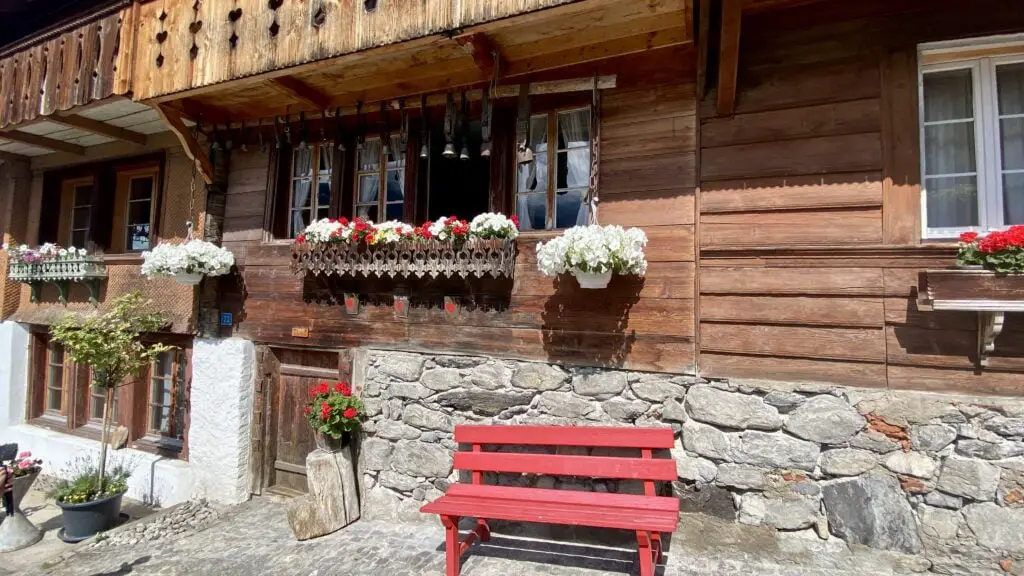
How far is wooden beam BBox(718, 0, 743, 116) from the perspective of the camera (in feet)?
10.9

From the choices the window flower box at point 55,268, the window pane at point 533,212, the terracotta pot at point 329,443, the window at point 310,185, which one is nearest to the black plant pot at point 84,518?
the terracotta pot at point 329,443

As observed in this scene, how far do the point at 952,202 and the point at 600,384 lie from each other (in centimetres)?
281

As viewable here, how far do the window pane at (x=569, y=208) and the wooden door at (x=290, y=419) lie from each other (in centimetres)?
300

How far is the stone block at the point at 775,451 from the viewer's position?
3.61 metres

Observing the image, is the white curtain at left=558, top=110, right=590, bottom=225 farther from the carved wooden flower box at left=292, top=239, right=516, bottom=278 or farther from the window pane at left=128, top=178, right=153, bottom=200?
the window pane at left=128, top=178, right=153, bottom=200

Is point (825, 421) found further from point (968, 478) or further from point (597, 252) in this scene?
point (597, 252)

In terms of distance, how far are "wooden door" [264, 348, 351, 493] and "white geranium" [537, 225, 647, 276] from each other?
3097 millimetres

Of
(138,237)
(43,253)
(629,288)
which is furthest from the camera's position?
(138,237)

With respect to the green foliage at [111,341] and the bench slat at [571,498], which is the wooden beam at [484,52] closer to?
the bench slat at [571,498]

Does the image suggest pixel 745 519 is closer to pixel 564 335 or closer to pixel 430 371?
pixel 564 335

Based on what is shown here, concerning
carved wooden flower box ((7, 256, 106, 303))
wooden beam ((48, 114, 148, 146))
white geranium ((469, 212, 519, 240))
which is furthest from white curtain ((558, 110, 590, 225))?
carved wooden flower box ((7, 256, 106, 303))

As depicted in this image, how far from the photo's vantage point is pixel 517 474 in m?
4.39

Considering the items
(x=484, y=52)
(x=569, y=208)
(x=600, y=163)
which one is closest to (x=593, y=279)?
(x=569, y=208)

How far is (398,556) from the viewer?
4082 mm
